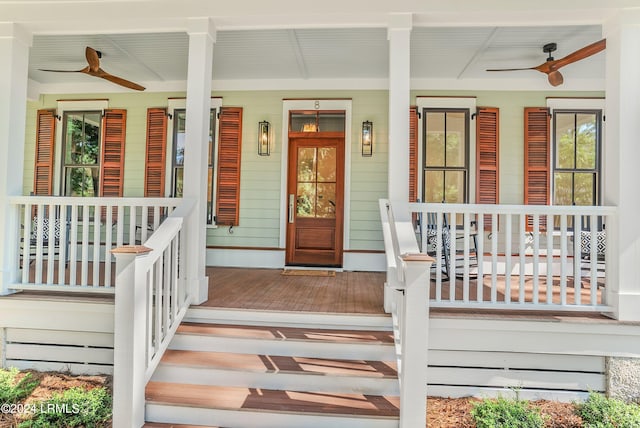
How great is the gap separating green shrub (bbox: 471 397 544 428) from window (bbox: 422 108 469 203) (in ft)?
10.6

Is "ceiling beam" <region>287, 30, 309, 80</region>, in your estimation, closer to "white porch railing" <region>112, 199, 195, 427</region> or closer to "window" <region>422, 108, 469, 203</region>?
"window" <region>422, 108, 469, 203</region>

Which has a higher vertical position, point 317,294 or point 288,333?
point 317,294

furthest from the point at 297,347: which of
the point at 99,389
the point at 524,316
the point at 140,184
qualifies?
the point at 140,184

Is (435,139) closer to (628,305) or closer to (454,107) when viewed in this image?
(454,107)

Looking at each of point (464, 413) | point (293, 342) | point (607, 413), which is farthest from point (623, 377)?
point (293, 342)

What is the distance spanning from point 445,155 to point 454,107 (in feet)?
2.30

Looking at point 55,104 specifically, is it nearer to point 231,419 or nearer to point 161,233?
point 161,233

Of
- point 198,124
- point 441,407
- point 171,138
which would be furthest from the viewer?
point 171,138

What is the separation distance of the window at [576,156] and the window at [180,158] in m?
4.99

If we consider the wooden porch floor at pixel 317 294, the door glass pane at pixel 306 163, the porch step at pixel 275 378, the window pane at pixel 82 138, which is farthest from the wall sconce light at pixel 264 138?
the porch step at pixel 275 378

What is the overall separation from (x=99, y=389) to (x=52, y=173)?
447 cm

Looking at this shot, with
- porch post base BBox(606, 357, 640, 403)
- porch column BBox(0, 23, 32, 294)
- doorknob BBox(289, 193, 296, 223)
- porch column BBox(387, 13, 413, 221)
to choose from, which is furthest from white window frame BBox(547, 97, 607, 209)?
porch column BBox(0, 23, 32, 294)

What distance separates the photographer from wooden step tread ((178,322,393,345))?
9.33 feet

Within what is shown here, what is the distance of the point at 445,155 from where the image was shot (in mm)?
5484
